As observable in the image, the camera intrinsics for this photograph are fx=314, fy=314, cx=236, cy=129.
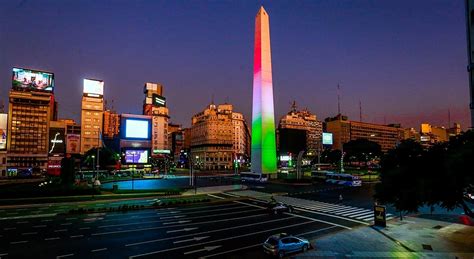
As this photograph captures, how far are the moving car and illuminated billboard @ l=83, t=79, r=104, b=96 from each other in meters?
160

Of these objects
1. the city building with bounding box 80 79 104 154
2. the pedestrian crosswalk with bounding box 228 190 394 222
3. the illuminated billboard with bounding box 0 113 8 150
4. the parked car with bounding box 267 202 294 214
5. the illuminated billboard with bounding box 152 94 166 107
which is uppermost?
the illuminated billboard with bounding box 152 94 166 107

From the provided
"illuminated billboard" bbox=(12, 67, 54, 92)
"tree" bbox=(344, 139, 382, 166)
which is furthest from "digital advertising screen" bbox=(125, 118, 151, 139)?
"tree" bbox=(344, 139, 382, 166)

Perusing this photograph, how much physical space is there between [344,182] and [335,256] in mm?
49438

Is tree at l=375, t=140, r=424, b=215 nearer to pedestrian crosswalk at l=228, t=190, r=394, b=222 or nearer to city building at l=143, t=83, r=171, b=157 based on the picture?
pedestrian crosswalk at l=228, t=190, r=394, b=222

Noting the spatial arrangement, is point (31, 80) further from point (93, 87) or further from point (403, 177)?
point (403, 177)

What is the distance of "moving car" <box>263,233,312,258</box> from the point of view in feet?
63.3

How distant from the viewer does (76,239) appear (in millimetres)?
22703

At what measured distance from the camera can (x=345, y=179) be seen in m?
66.1

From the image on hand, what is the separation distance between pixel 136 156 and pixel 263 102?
167 ft

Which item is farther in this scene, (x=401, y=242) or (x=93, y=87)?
(x=93, y=87)

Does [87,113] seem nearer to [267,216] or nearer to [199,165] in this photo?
[199,165]

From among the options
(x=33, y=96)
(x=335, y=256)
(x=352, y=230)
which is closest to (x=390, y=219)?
(x=352, y=230)

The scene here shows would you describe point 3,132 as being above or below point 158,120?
below

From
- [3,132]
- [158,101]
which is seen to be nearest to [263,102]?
[3,132]
